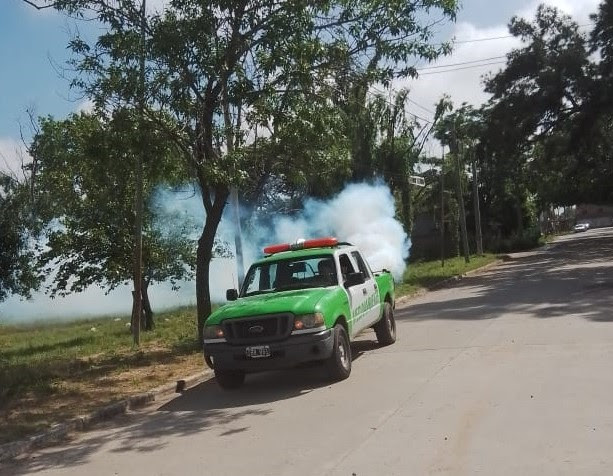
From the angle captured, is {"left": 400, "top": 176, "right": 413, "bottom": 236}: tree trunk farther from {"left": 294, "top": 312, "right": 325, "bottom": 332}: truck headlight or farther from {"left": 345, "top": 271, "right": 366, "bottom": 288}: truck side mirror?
{"left": 294, "top": 312, "right": 325, "bottom": 332}: truck headlight

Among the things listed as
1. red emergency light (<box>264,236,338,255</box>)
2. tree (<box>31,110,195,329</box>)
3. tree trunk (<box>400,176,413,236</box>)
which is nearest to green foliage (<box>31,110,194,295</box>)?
tree (<box>31,110,195,329</box>)

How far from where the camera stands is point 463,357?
31.7ft

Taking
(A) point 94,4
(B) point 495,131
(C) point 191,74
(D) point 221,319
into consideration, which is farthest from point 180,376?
(B) point 495,131

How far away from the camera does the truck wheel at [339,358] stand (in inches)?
346

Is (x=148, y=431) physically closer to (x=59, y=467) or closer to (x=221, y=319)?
(x=59, y=467)

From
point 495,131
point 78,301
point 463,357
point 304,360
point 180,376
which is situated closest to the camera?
point 304,360

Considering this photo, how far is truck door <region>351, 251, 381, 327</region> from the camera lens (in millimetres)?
10688

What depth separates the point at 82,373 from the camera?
11180mm

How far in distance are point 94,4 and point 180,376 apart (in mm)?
6014

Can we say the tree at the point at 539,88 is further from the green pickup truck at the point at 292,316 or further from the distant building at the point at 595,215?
the distant building at the point at 595,215

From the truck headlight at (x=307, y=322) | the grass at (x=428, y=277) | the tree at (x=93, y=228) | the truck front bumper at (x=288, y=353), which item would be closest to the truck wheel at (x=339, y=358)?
the truck front bumper at (x=288, y=353)

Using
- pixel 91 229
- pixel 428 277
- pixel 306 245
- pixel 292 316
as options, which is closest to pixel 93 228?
pixel 91 229

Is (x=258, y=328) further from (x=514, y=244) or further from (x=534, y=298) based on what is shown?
(x=514, y=244)

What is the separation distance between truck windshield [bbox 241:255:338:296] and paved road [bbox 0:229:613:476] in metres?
1.27
